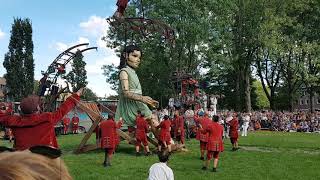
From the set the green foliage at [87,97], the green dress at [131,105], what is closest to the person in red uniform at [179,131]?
the green dress at [131,105]

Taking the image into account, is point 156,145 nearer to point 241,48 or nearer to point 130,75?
point 130,75

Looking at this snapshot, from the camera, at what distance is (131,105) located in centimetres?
1869

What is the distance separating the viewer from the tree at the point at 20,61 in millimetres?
56531

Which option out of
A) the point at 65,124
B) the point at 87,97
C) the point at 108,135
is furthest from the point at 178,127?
the point at 65,124

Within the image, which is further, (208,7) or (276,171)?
(208,7)

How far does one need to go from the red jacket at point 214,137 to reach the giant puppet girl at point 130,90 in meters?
3.12

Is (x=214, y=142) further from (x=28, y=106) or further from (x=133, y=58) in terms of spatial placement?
(x=28, y=106)

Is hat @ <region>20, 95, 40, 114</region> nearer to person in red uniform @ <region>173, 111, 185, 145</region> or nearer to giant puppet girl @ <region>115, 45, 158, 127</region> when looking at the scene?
giant puppet girl @ <region>115, 45, 158, 127</region>

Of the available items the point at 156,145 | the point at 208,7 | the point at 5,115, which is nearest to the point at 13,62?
the point at 208,7

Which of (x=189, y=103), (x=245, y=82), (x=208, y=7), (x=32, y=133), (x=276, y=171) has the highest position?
(x=208, y=7)

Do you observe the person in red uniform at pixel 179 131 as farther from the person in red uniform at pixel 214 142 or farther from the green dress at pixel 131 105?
the person in red uniform at pixel 214 142

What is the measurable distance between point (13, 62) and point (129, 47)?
4136 centimetres

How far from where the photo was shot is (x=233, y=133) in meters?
21.7

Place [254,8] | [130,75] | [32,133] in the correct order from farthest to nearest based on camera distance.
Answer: [254,8]
[130,75]
[32,133]
